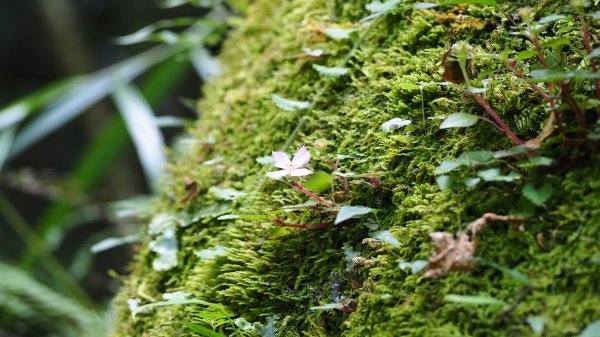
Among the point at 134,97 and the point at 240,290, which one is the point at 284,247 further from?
the point at 134,97

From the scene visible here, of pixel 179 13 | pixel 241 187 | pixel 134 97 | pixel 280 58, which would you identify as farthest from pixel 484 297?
pixel 179 13

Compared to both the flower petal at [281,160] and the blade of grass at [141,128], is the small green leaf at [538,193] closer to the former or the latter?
the flower petal at [281,160]

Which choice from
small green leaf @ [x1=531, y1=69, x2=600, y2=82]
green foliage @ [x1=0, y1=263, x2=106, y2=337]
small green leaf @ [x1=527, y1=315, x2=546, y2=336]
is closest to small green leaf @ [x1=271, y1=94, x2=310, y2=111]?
small green leaf @ [x1=531, y1=69, x2=600, y2=82]

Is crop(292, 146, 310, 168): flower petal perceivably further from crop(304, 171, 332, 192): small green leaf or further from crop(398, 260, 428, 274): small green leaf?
crop(398, 260, 428, 274): small green leaf

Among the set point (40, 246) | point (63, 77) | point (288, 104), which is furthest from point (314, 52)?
point (63, 77)

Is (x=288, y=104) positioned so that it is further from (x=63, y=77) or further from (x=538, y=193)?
(x=63, y=77)
